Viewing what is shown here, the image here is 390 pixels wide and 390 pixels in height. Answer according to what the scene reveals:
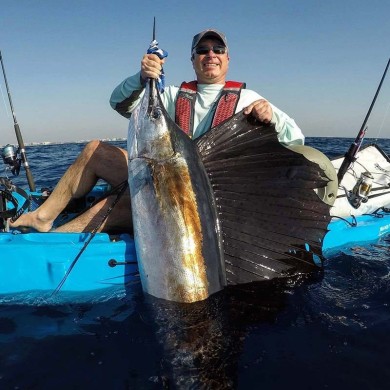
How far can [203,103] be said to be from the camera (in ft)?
11.3

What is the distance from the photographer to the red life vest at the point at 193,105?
3191 mm

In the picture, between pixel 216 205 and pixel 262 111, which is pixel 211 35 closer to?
pixel 262 111

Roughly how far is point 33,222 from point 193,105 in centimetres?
175

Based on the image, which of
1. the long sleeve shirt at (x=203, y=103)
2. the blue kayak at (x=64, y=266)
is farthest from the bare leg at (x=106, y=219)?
the long sleeve shirt at (x=203, y=103)

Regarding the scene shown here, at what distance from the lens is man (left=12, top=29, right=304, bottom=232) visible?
3047 millimetres

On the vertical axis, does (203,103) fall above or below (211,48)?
below

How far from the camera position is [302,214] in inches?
105

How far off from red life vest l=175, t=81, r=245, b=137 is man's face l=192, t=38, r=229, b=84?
123mm

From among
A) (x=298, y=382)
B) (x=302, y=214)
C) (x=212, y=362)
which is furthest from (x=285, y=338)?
(x=302, y=214)

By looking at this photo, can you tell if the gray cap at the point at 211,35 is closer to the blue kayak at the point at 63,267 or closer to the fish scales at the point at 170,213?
the fish scales at the point at 170,213

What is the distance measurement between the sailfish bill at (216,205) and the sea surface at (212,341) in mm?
160

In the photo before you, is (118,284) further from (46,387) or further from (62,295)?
→ (46,387)

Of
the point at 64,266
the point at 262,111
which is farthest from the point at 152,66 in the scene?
the point at 64,266

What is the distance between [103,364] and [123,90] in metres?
2.14
